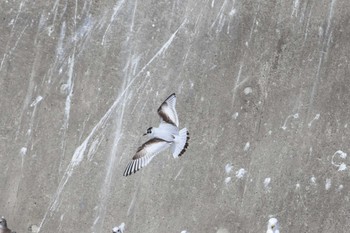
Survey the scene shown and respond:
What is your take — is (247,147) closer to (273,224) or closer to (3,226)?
(273,224)

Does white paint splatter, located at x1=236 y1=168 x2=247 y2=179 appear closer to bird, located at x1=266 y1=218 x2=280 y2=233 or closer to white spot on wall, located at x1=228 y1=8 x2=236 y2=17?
bird, located at x1=266 y1=218 x2=280 y2=233

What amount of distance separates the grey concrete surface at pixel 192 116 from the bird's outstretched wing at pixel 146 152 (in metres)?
0.22

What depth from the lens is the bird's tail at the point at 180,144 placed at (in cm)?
526

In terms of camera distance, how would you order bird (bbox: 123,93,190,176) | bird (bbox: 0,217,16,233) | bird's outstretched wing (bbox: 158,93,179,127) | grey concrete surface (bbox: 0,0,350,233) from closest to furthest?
bird (bbox: 123,93,190,176)
bird's outstretched wing (bbox: 158,93,179,127)
bird (bbox: 0,217,16,233)
grey concrete surface (bbox: 0,0,350,233)

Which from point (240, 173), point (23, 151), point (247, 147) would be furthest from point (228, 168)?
point (23, 151)

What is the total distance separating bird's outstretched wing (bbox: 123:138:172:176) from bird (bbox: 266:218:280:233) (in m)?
1.27

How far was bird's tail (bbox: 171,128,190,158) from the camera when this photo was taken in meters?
5.26

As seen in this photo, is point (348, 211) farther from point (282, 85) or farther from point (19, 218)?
point (19, 218)

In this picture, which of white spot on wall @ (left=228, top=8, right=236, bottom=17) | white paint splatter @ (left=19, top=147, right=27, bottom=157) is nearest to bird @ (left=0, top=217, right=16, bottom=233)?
white paint splatter @ (left=19, top=147, right=27, bottom=157)

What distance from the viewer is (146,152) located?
521cm

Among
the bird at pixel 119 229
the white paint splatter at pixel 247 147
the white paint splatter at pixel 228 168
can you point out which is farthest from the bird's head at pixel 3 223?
the white paint splatter at pixel 247 147

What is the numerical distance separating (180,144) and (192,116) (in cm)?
39

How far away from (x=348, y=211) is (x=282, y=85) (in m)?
1.37

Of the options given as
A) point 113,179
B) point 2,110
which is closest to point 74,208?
point 113,179
